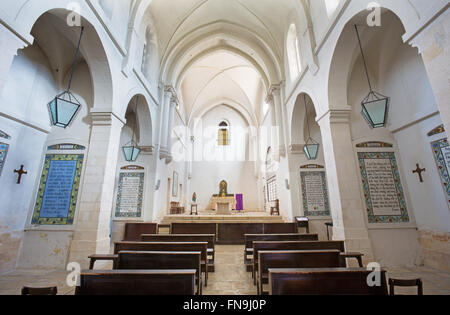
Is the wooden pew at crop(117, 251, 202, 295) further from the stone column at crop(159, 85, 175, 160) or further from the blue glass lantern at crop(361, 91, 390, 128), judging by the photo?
the stone column at crop(159, 85, 175, 160)

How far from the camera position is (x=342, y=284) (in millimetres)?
1929

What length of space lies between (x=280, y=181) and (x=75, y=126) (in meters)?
6.96

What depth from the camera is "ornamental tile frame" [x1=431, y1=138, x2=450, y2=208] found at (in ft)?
12.6

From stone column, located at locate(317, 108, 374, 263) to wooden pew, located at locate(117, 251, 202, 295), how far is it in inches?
127

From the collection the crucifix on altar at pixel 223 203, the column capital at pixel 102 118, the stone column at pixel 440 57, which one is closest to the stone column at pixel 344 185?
the stone column at pixel 440 57

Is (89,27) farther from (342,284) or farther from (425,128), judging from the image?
(425,128)

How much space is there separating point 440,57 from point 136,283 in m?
4.04

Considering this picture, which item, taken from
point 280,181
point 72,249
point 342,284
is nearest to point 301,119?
point 280,181

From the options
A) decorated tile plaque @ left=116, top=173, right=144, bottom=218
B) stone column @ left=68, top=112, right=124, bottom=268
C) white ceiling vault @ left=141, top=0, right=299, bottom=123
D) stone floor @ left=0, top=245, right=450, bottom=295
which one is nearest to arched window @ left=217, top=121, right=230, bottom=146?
white ceiling vault @ left=141, top=0, right=299, bottom=123

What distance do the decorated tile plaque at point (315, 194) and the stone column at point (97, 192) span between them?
583 cm

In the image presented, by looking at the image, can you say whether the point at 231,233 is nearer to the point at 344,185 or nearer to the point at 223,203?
the point at 223,203

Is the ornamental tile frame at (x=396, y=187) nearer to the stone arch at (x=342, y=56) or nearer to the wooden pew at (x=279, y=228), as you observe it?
the stone arch at (x=342, y=56)

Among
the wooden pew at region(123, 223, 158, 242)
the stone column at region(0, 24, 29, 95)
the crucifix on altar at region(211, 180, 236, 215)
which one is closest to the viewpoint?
the stone column at region(0, 24, 29, 95)

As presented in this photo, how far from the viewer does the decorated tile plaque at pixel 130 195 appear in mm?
→ 6816
